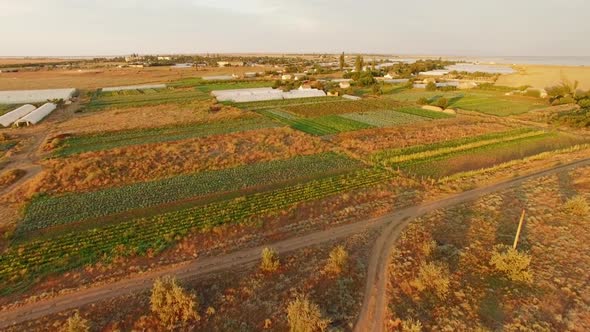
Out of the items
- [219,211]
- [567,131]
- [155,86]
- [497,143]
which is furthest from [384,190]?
[155,86]

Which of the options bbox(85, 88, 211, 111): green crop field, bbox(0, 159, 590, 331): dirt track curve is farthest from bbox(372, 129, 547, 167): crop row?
bbox(85, 88, 211, 111): green crop field

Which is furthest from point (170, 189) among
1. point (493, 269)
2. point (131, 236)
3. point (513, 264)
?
point (513, 264)

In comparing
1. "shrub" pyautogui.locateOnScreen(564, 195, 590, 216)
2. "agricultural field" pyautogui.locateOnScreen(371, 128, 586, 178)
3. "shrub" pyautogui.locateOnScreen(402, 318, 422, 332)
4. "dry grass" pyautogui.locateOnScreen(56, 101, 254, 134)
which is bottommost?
"shrub" pyautogui.locateOnScreen(402, 318, 422, 332)

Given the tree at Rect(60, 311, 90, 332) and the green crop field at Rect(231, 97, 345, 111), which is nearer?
the tree at Rect(60, 311, 90, 332)

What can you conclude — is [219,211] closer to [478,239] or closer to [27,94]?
[478,239]

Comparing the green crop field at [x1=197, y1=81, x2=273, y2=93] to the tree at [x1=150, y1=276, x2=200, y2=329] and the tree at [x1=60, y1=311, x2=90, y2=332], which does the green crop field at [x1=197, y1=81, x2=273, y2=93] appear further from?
the tree at [x1=60, y1=311, x2=90, y2=332]

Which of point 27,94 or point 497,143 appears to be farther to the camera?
point 27,94

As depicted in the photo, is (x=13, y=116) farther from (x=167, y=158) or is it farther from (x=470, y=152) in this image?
(x=470, y=152)
